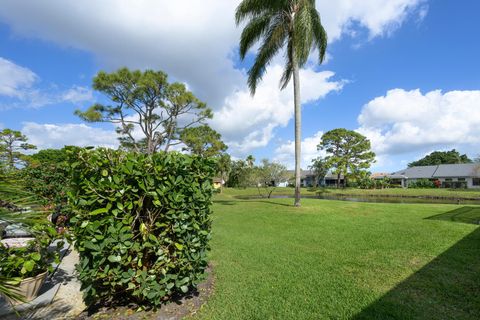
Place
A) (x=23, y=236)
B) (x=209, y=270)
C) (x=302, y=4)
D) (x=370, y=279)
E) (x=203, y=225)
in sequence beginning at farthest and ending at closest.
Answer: (x=302, y=4), (x=23, y=236), (x=209, y=270), (x=370, y=279), (x=203, y=225)

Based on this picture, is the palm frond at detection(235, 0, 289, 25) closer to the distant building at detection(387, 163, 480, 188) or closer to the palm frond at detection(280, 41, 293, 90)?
the palm frond at detection(280, 41, 293, 90)

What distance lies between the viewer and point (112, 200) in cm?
269

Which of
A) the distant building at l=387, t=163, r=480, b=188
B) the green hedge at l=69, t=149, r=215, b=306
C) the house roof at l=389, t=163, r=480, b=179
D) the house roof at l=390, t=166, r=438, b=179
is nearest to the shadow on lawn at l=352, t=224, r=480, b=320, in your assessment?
the green hedge at l=69, t=149, r=215, b=306

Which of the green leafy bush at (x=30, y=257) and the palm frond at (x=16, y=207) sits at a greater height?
the palm frond at (x=16, y=207)

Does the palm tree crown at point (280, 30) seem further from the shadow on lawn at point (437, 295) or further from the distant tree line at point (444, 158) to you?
the distant tree line at point (444, 158)

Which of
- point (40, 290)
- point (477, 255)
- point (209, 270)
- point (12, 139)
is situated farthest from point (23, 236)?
point (12, 139)

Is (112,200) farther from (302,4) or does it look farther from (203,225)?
(302,4)

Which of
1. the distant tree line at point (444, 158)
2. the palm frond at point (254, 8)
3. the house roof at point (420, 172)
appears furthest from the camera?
the distant tree line at point (444, 158)

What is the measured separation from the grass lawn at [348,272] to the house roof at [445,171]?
47589 mm

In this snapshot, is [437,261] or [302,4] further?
[302,4]

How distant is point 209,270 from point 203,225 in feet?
4.99

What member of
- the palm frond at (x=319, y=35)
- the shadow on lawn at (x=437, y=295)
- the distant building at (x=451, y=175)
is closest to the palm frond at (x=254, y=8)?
the palm frond at (x=319, y=35)

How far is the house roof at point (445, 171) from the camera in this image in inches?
1656

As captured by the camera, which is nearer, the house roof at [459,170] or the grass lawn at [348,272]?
the grass lawn at [348,272]
